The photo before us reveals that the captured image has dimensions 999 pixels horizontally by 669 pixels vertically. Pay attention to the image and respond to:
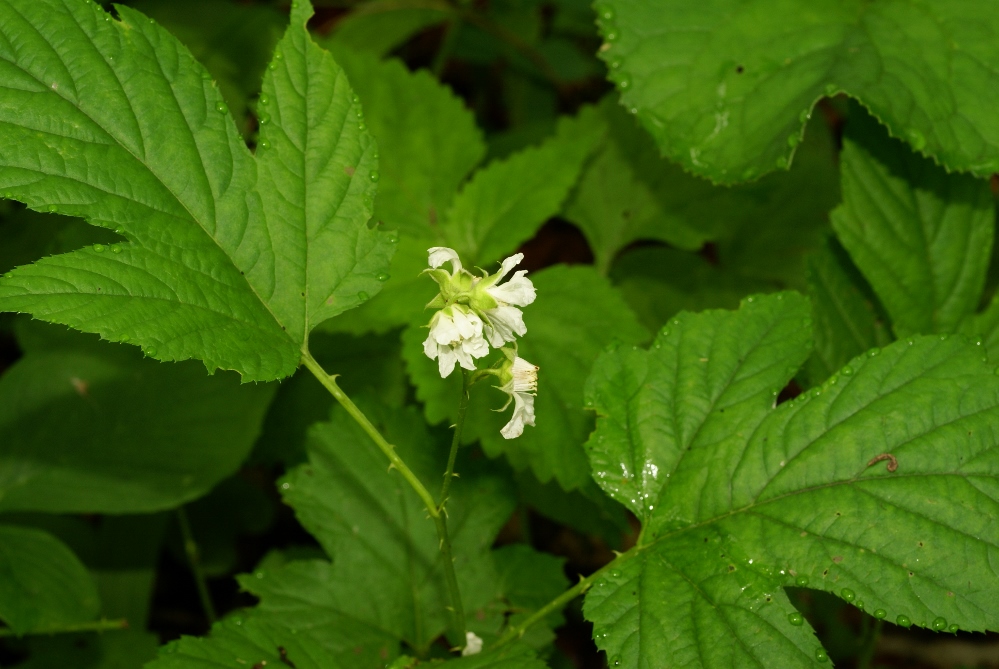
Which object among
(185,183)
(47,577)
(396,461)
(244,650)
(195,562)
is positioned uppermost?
(185,183)

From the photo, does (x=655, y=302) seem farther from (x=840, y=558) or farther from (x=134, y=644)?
(x=134, y=644)

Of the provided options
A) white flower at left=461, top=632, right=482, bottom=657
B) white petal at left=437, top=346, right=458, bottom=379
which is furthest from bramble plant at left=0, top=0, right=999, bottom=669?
white flower at left=461, top=632, right=482, bottom=657

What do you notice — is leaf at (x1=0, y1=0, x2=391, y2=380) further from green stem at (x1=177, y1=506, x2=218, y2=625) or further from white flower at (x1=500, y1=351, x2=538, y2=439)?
green stem at (x1=177, y1=506, x2=218, y2=625)

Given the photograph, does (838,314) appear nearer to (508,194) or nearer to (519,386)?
(508,194)

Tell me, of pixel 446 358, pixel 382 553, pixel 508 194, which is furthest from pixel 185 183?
pixel 508 194

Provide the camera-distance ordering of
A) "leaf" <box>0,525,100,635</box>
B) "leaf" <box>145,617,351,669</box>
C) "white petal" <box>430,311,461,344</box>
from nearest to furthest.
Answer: "white petal" <box>430,311,461,344</box>
"leaf" <box>145,617,351,669</box>
"leaf" <box>0,525,100,635</box>

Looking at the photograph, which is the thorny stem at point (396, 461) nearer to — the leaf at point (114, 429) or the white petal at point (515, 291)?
the white petal at point (515, 291)
